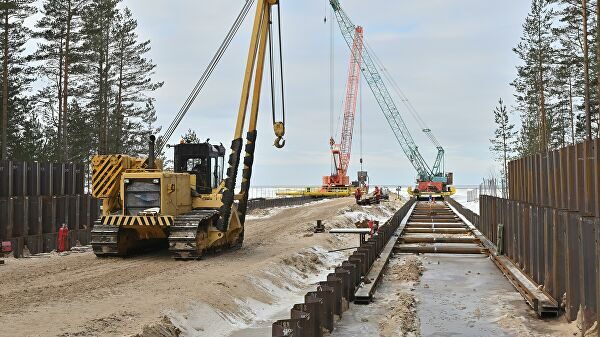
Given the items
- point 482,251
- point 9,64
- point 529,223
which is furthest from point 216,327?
point 9,64

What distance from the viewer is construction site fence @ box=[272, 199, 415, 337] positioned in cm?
646

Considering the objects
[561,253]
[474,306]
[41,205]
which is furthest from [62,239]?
[561,253]

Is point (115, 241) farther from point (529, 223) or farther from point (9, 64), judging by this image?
point (9, 64)

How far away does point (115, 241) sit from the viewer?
1525 cm

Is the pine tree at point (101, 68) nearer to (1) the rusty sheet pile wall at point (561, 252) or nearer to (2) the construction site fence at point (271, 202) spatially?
(2) the construction site fence at point (271, 202)

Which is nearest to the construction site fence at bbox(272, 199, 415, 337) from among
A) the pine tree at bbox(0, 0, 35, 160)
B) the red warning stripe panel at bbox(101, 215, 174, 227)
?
the red warning stripe panel at bbox(101, 215, 174, 227)

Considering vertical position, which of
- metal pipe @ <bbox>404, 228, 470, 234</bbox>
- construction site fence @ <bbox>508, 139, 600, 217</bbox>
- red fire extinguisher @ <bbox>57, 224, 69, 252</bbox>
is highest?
construction site fence @ <bbox>508, 139, 600, 217</bbox>

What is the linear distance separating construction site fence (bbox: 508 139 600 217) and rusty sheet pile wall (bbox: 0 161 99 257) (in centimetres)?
1400

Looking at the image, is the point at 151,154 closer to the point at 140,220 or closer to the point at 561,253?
the point at 140,220

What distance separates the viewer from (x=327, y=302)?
8594 millimetres

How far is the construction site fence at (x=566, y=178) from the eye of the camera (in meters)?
8.66

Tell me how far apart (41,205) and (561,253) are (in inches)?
588

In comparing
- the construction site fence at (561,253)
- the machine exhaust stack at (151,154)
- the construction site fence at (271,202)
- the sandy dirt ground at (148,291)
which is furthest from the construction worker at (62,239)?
the construction site fence at (271,202)

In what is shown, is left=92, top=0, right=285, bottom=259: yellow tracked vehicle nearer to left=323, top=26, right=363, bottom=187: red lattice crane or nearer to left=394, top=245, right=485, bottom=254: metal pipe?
left=394, top=245, right=485, bottom=254: metal pipe
